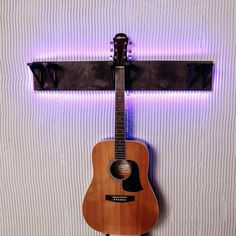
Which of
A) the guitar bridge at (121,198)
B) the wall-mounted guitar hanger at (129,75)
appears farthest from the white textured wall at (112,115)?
the guitar bridge at (121,198)

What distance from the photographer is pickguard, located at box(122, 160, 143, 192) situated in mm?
1194

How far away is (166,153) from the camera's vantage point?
4.21ft

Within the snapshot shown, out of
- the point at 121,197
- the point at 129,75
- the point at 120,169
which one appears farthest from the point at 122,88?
the point at 121,197

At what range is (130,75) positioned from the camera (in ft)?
3.99

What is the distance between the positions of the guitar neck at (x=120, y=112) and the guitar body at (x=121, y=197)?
29 mm

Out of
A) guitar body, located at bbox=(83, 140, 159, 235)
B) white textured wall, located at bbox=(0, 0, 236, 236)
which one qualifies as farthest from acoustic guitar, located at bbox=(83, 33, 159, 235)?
white textured wall, located at bbox=(0, 0, 236, 236)

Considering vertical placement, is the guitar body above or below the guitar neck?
below

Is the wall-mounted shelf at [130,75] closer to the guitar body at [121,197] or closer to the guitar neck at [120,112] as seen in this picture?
Answer: the guitar neck at [120,112]

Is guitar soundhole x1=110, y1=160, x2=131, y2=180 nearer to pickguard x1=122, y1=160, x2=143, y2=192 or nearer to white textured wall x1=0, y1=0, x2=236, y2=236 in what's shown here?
pickguard x1=122, y1=160, x2=143, y2=192

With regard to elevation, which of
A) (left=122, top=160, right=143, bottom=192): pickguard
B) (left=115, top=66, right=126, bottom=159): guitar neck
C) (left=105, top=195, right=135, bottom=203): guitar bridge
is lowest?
(left=105, top=195, right=135, bottom=203): guitar bridge

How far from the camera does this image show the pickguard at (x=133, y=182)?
3.92 ft

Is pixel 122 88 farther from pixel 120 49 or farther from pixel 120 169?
pixel 120 169

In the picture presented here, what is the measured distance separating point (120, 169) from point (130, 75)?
0.45 metres

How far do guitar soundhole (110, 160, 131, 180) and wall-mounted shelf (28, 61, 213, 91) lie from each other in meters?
0.36
